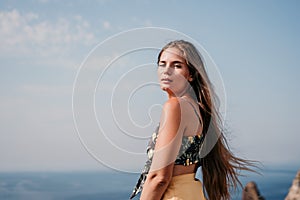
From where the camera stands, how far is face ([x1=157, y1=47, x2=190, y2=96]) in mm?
3152

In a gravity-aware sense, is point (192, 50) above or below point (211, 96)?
above

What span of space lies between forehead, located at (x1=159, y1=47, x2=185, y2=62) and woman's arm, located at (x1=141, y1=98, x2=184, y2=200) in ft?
1.18

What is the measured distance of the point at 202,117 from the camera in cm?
329

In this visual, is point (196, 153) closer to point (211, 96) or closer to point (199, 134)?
point (199, 134)

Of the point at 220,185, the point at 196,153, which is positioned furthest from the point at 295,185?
the point at 196,153

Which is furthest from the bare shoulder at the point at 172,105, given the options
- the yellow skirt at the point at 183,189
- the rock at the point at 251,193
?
the rock at the point at 251,193

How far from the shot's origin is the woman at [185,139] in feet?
9.68

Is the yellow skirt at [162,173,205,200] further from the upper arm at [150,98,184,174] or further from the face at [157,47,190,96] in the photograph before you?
the face at [157,47,190,96]

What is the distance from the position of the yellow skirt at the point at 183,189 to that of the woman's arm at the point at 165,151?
0.07 meters

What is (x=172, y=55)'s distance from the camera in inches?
126

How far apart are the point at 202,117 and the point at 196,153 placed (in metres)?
0.28

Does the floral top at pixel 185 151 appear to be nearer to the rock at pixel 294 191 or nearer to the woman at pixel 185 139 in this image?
the woman at pixel 185 139

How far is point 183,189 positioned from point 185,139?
1.05ft

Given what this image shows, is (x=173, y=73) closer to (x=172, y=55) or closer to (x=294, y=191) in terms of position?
(x=172, y=55)
